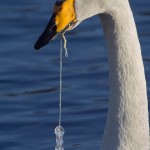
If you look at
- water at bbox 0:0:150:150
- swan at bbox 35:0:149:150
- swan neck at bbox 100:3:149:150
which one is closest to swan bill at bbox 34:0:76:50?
swan at bbox 35:0:149:150

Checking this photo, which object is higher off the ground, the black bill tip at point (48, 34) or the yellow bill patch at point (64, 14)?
the yellow bill patch at point (64, 14)

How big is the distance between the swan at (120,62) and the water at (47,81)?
286 cm

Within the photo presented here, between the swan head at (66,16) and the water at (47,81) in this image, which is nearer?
the swan head at (66,16)

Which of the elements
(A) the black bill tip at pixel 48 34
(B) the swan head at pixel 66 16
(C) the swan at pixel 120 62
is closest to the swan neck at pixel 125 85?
(C) the swan at pixel 120 62

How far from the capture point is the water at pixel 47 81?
10555 mm

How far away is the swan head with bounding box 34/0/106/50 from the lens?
6887mm

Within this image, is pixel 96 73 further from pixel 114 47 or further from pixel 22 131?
pixel 114 47

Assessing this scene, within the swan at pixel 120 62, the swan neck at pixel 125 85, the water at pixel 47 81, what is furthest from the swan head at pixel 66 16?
the water at pixel 47 81

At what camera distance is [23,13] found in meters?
14.3

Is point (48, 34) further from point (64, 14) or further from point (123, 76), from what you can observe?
point (123, 76)

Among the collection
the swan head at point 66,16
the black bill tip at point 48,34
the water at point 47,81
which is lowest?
the water at point 47,81

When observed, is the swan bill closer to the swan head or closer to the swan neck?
the swan head

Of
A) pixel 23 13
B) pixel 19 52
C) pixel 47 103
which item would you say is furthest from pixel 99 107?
pixel 23 13

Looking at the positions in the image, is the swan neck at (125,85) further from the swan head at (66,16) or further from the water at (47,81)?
the water at (47,81)
